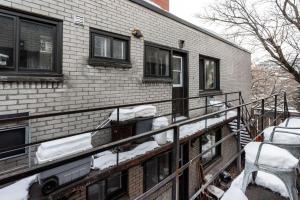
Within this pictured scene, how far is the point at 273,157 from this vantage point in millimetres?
2539

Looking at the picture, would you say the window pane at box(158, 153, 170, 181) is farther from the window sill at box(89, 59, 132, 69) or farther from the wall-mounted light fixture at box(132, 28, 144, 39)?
the wall-mounted light fixture at box(132, 28, 144, 39)

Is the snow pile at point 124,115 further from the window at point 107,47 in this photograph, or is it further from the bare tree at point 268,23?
the bare tree at point 268,23

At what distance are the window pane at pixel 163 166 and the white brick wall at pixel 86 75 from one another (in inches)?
54.4

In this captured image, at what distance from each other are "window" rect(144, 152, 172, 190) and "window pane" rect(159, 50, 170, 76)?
2.29m

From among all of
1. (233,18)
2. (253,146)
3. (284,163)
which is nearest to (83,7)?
(253,146)

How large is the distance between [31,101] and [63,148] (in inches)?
40.1

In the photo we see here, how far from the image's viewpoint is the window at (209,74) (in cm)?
1014

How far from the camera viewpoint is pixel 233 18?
1861 centimetres

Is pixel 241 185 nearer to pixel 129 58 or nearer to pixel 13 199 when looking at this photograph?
pixel 13 199

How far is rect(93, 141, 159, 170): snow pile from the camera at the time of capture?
4582 millimetres

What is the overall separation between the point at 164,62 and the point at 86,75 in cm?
315

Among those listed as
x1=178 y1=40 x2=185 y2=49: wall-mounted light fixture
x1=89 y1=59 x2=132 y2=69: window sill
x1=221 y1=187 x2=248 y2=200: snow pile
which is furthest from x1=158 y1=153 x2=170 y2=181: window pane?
x1=221 y1=187 x2=248 y2=200: snow pile

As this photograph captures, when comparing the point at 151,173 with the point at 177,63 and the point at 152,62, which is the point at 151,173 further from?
the point at 177,63

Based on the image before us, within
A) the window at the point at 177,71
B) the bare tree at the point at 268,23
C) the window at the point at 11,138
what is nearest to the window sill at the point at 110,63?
the window at the point at 11,138
